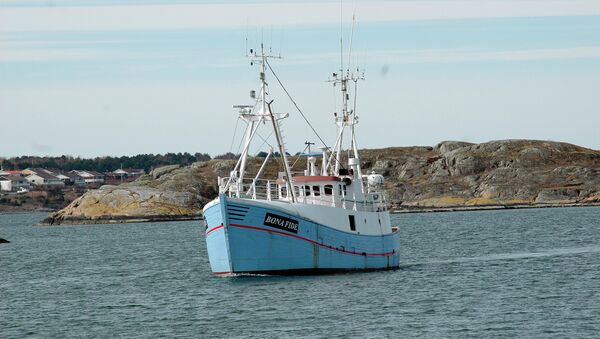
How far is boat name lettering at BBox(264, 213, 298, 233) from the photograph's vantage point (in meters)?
51.6

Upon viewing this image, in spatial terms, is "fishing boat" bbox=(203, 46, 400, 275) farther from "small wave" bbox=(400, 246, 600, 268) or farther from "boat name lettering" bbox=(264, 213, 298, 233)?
"small wave" bbox=(400, 246, 600, 268)

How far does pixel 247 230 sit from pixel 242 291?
328cm

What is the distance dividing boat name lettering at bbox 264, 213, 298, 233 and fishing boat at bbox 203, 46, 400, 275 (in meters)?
0.05

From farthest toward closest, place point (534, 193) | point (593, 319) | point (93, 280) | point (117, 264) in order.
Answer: point (534, 193)
point (117, 264)
point (93, 280)
point (593, 319)

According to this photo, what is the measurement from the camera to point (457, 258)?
72.1 metres

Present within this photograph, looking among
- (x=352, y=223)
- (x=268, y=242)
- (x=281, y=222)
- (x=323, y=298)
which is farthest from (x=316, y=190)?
(x=323, y=298)

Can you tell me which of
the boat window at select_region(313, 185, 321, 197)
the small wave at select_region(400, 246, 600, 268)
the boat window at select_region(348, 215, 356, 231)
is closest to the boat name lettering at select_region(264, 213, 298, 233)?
the boat window at select_region(348, 215, 356, 231)

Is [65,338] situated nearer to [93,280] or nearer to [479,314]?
[479,314]

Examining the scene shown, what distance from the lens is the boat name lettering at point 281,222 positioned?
169 feet

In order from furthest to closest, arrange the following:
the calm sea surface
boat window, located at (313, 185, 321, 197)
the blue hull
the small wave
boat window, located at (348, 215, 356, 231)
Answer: the small wave → boat window, located at (313, 185, 321, 197) → boat window, located at (348, 215, 356, 231) → the blue hull → the calm sea surface

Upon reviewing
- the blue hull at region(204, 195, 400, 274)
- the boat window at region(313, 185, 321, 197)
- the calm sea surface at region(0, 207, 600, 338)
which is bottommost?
the calm sea surface at region(0, 207, 600, 338)

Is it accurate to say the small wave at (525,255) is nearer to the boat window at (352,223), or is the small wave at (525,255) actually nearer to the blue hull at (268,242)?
the boat window at (352,223)

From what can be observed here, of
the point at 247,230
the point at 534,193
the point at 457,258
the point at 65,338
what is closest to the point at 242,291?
the point at 247,230

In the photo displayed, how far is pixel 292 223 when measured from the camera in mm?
52125
